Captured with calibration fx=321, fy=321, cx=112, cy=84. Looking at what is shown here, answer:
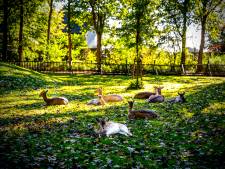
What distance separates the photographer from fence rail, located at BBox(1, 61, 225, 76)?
50.7 metres

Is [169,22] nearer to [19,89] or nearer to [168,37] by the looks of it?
[168,37]

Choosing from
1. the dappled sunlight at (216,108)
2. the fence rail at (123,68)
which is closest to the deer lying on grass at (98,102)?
the dappled sunlight at (216,108)

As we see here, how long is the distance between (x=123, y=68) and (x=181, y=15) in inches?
632

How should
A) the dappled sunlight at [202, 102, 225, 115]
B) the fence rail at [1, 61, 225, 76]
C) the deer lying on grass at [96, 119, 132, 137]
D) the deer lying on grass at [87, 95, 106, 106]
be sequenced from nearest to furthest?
the deer lying on grass at [96, 119, 132, 137] < the dappled sunlight at [202, 102, 225, 115] < the deer lying on grass at [87, 95, 106, 106] < the fence rail at [1, 61, 225, 76]

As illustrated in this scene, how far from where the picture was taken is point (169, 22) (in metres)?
60.2

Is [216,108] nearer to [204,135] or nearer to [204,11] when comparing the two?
[204,135]

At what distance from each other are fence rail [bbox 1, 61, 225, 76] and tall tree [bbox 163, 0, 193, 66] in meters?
4.68

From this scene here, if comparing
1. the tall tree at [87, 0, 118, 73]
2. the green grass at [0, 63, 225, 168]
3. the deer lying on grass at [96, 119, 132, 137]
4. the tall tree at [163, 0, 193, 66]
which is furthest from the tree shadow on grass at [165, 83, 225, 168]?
the tall tree at [87, 0, 118, 73]

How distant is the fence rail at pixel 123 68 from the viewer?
1994 inches

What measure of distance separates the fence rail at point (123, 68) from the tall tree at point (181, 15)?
15.4 ft

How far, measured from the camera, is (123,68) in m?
52.2

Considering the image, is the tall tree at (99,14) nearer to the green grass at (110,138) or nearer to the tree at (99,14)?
the tree at (99,14)

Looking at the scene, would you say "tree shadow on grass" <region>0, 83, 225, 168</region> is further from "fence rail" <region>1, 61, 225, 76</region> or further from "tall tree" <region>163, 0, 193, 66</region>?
"tall tree" <region>163, 0, 193, 66</region>

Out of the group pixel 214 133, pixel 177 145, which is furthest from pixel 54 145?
pixel 214 133
